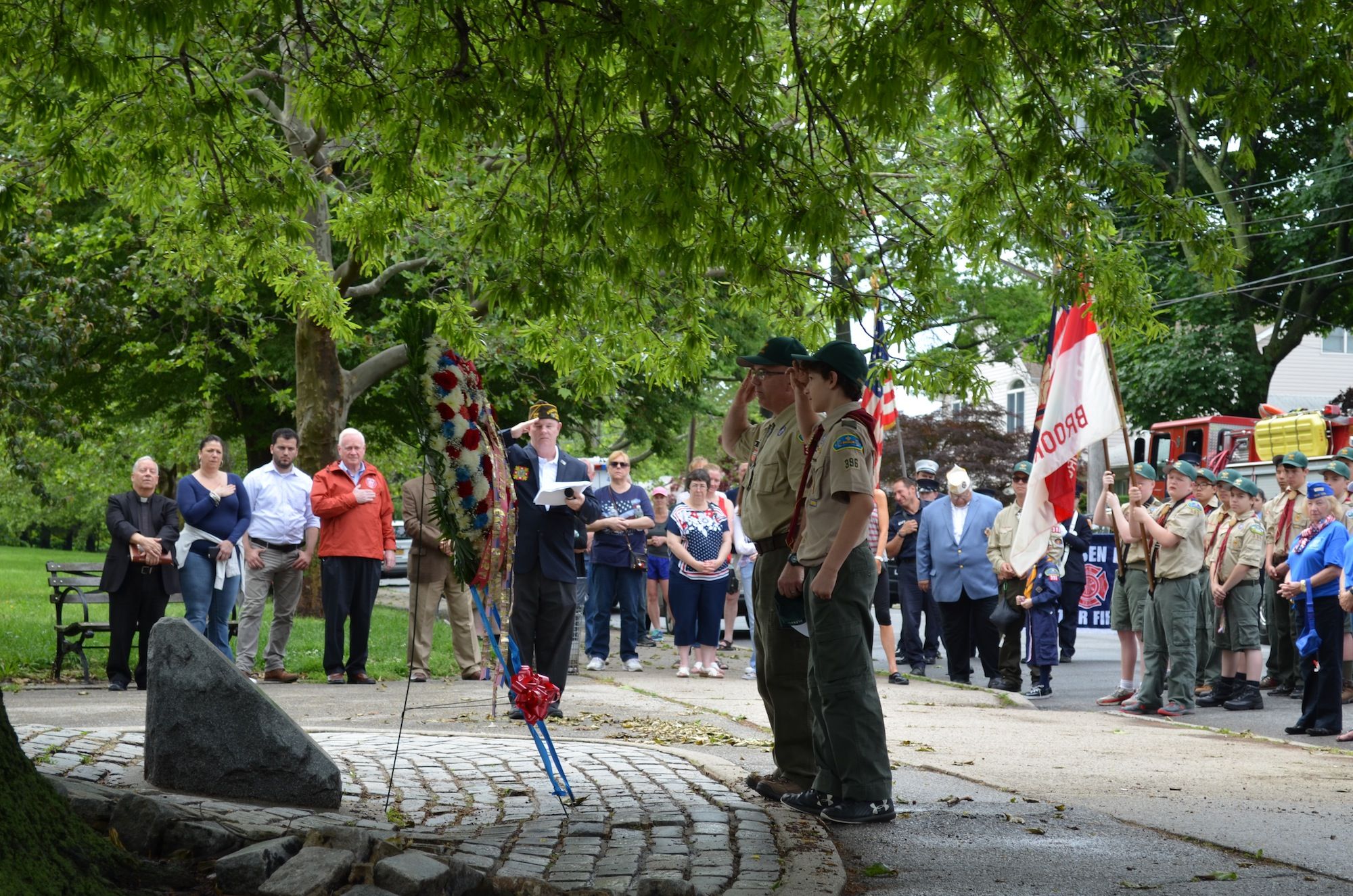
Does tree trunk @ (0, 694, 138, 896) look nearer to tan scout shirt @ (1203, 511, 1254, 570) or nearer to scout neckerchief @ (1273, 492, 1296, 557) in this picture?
tan scout shirt @ (1203, 511, 1254, 570)

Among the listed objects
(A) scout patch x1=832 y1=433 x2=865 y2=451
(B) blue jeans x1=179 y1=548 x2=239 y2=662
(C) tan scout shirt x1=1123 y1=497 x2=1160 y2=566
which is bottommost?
(B) blue jeans x1=179 y1=548 x2=239 y2=662

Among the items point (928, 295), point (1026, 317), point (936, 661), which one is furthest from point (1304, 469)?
point (1026, 317)

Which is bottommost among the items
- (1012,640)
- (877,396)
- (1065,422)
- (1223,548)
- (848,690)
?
(1012,640)

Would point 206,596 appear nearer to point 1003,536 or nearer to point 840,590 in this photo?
point 840,590

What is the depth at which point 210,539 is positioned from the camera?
1212 centimetres

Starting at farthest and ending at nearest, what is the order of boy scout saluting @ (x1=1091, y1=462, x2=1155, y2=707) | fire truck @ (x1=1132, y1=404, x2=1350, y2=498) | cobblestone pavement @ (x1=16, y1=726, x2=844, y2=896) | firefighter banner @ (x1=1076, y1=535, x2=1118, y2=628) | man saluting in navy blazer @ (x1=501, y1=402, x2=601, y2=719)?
fire truck @ (x1=1132, y1=404, x2=1350, y2=498) < firefighter banner @ (x1=1076, y1=535, x2=1118, y2=628) < boy scout saluting @ (x1=1091, y1=462, x2=1155, y2=707) < man saluting in navy blazer @ (x1=501, y1=402, x2=601, y2=719) < cobblestone pavement @ (x1=16, y1=726, x2=844, y2=896)

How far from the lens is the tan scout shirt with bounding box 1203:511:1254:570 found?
43.0 feet

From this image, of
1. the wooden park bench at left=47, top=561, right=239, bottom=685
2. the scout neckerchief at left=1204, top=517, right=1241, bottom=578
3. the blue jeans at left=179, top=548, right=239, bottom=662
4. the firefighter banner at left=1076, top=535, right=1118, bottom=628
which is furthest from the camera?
the firefighter banner at left=1076, top=535, right=1118, bottom=628

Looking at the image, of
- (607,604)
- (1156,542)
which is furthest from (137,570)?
(1156,542)

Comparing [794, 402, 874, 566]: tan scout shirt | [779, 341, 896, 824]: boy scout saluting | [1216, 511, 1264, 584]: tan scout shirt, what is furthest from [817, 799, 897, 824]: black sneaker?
[1216, 511, 1264, 584]: tan scout shirt

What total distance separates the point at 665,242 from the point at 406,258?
14525 millimetres

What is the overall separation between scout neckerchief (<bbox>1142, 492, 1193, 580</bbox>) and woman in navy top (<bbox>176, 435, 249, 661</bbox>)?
7698 millimetres

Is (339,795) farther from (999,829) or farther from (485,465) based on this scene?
(999,829)

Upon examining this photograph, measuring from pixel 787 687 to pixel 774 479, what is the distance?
3.42 ft
